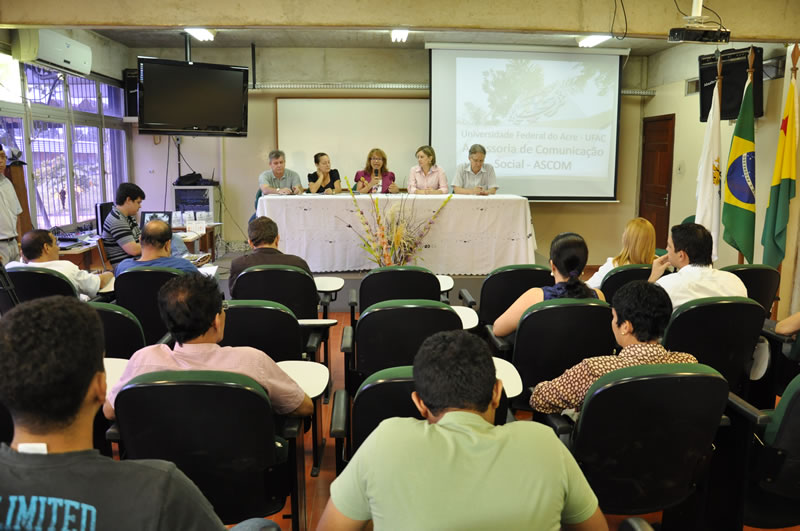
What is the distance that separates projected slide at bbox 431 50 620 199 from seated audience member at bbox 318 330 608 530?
270 inches

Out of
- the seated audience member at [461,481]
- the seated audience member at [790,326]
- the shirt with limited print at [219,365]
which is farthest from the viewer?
the seated audience member at [790,326]

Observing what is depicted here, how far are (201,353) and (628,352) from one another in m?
1.32

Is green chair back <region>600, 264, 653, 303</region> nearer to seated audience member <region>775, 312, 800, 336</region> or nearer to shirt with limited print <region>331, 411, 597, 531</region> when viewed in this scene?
seated audience member <region>775, 312, 800, 336</region>

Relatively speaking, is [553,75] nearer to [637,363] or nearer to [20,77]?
[20,77]

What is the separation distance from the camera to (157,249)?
139 inches

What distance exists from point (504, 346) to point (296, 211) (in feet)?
10.8

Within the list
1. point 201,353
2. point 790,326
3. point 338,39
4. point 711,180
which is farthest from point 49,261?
point 711,180

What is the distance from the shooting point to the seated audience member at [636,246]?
3734 mm

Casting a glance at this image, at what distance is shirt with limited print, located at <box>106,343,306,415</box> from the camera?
185cm

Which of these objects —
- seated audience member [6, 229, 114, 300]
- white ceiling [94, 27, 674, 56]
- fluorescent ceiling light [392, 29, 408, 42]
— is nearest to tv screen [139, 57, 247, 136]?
white ceiling [94, 27, 674, 56]

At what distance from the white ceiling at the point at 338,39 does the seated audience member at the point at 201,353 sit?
5.85 m

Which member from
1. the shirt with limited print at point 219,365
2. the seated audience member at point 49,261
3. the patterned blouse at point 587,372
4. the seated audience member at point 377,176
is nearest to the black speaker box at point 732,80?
the seated audience member at point 377,176

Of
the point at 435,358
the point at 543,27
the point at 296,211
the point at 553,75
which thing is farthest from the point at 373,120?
the point at 435,358

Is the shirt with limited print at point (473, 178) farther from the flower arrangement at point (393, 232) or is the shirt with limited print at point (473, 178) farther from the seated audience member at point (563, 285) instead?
the seated audience member at point (563, 285)
